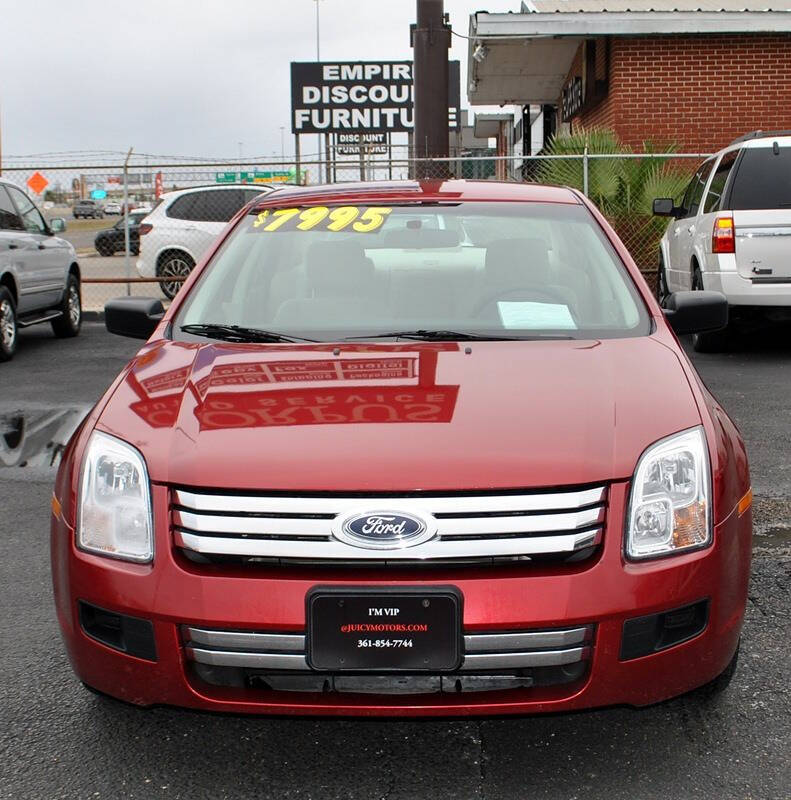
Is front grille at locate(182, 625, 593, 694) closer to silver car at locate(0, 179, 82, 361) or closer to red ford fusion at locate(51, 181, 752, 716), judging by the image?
red ford fusion at locate(51, 181, 752, 716)

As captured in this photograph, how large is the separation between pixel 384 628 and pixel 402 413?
1.84 ft

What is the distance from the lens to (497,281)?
12.5 feet

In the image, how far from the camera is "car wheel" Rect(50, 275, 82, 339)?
483 inches

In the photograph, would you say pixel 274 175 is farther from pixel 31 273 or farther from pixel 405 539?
pixel 405 539

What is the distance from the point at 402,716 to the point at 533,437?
2.33 ft

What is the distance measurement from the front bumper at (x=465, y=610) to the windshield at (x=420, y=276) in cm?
109

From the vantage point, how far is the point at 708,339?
397 inches

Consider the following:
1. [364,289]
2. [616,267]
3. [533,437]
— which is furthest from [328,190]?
[533,437]

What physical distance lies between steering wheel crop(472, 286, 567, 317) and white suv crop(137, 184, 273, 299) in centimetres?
1177

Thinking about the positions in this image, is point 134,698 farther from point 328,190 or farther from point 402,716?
point 328,190

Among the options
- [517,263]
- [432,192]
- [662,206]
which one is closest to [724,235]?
[662,206]

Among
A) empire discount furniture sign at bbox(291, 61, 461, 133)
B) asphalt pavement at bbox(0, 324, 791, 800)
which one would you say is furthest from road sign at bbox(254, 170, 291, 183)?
asphalt pavement at bbox(0, 324, 791, 800)

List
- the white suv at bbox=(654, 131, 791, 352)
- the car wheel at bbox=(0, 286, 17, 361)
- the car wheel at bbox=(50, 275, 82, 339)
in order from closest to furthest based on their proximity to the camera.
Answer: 1. the white suv at bbox=(654, 131, 791, 352)
2. the car wheel at bbox=(0, 286, 17, 361)
3. the car wheel at bbox=(50, 275, 82, 339)

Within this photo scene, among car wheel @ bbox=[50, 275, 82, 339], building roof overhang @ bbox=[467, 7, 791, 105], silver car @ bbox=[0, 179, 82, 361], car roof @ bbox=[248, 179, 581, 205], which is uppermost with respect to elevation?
building roof overhang @ bbox=[467, 7, 791, 105]
